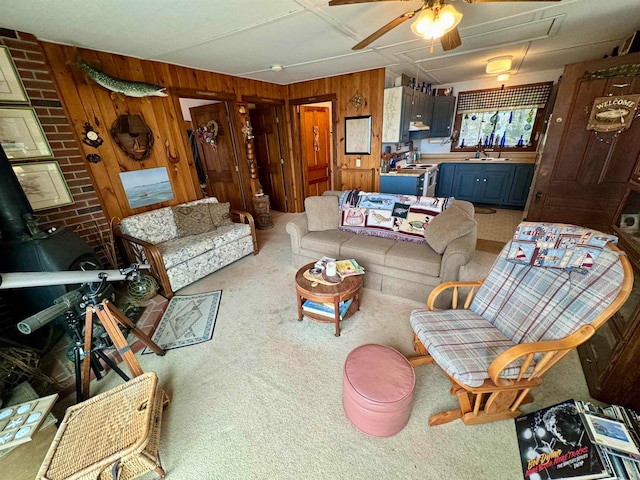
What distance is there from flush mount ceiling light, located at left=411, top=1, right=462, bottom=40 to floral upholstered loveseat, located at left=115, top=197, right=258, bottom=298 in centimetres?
269

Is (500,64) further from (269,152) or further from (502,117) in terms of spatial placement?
(269,152)

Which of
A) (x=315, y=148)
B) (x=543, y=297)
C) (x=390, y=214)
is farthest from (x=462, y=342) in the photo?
(x=315, y=148)

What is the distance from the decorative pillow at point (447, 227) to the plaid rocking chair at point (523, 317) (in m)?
0.57

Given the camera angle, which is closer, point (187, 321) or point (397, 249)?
point (187, 321)

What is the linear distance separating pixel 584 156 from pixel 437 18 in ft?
7.60

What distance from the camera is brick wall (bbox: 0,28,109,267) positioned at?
2.01 metres

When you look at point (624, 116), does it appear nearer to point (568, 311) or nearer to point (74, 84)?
point (568, 311)

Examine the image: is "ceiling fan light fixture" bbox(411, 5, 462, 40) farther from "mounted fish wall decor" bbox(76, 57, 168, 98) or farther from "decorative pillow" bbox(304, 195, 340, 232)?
"mounted fish wall decor" bbox(76, 57, 168, 98)

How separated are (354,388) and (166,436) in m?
1.11

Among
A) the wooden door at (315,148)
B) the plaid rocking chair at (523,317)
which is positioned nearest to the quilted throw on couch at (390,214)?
the plaid rocking chair at (523,317)

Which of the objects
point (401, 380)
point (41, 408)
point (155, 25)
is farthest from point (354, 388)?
point (155, 25)

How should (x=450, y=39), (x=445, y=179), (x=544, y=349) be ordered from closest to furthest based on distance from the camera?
(x=544, y=349) < (x=450, y=39) < (x=445, y=179)

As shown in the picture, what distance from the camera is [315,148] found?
508 cm

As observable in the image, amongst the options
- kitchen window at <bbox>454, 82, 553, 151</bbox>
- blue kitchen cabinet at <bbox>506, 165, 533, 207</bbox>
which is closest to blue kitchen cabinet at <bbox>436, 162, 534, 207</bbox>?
blue kitchen cabinet at <bbox>506, 165, 533, 207</bbox>
